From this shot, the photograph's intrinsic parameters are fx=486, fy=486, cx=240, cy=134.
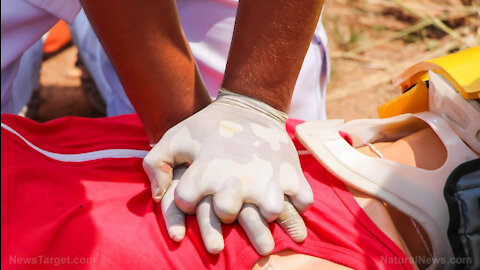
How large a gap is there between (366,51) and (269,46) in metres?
1.54

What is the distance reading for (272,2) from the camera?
0.95m

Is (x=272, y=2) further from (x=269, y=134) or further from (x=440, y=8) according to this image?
(x=440, y=8)

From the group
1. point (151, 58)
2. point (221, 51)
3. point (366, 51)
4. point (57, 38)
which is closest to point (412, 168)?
point (151, 58)

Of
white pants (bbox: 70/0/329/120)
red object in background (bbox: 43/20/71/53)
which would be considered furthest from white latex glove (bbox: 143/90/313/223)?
red object in background (bbox: 43/20/71/53)

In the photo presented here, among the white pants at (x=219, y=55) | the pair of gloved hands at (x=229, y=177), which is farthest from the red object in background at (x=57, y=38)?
the pair of gloved hands at (x=229, y=177)

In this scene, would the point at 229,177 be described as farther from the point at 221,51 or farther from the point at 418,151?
the point at 221,51

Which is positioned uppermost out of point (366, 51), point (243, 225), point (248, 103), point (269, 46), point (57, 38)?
point (269, 46)

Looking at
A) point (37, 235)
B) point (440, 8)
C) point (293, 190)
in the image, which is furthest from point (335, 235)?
point (440, 8)

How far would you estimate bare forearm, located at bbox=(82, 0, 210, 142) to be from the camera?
929 mm

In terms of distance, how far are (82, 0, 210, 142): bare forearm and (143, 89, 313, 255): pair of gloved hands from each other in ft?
0.25

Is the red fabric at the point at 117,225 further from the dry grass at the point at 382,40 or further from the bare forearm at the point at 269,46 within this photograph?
the dry grass at the point at 382,40

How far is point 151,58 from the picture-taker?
38.5 inches

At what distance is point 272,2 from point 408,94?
44 centimetres

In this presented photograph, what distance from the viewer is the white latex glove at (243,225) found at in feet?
2.86
